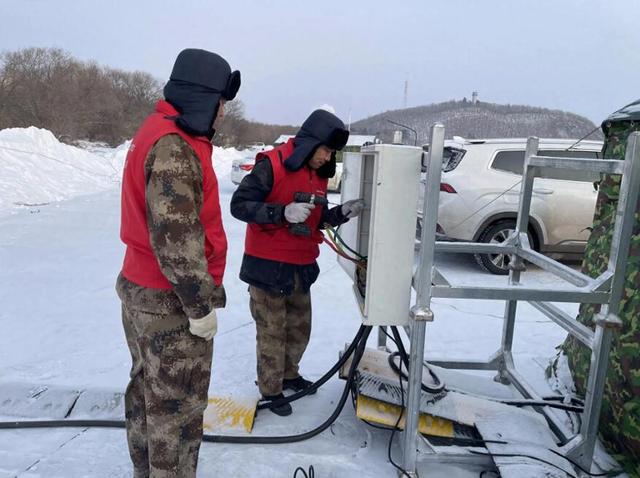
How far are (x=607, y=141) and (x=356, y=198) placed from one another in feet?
5.04

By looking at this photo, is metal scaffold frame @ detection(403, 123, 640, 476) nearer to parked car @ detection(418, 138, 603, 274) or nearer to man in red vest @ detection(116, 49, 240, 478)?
man in red vest @ detection(116, 49, 240, 478)

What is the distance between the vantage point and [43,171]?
1198 cm

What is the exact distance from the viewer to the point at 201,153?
206cm

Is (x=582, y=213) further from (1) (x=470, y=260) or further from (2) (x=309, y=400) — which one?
(2) (x=309, y=400)

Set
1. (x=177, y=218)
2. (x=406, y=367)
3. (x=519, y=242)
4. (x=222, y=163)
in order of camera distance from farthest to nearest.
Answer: (x=222, y=163) < (x=519, y=242) < (x=406, y=367) < (x=177, y=218)

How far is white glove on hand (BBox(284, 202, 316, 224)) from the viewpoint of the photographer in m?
2.74

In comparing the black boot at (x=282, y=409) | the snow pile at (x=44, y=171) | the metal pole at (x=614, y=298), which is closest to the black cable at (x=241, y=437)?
the black boot at (x=282, y=409)

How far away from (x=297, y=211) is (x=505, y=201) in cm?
436

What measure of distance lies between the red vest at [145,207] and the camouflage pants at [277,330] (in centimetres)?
86

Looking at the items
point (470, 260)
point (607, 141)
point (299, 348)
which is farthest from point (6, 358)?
point (470, 260)

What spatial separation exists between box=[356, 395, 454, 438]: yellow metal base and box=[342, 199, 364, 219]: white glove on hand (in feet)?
3.28

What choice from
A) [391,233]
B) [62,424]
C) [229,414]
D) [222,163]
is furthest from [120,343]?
[222,163]

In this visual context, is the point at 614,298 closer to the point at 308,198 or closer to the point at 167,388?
the point at 308,198

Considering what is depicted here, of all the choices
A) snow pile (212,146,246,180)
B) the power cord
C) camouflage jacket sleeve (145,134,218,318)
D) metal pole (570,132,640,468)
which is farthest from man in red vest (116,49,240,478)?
snow pile (212,146,246,180)
